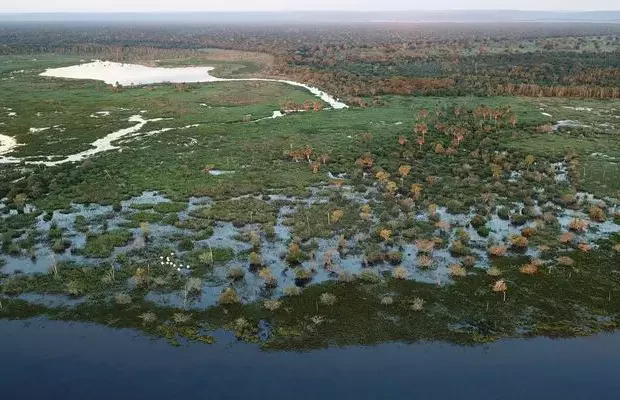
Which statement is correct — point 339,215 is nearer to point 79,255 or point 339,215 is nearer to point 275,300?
point 275,300

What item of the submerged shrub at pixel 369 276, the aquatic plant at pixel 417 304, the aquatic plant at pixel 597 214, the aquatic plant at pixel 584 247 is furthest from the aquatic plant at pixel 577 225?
the submerged shrub at pixel 369 276

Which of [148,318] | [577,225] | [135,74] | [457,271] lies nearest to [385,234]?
[457,271]

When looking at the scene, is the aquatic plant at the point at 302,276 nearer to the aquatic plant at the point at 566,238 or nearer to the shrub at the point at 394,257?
the shrub at the point at 394,257

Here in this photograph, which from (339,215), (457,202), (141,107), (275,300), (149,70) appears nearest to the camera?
(275,300)

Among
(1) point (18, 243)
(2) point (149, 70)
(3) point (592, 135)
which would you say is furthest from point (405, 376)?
(2) point (149, 70)

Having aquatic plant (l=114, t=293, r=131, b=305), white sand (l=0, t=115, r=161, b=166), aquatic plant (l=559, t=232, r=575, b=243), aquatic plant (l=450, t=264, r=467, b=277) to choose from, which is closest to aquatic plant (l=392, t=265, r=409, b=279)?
aquatic plant (l=450, t=264, r=467, b=277)
